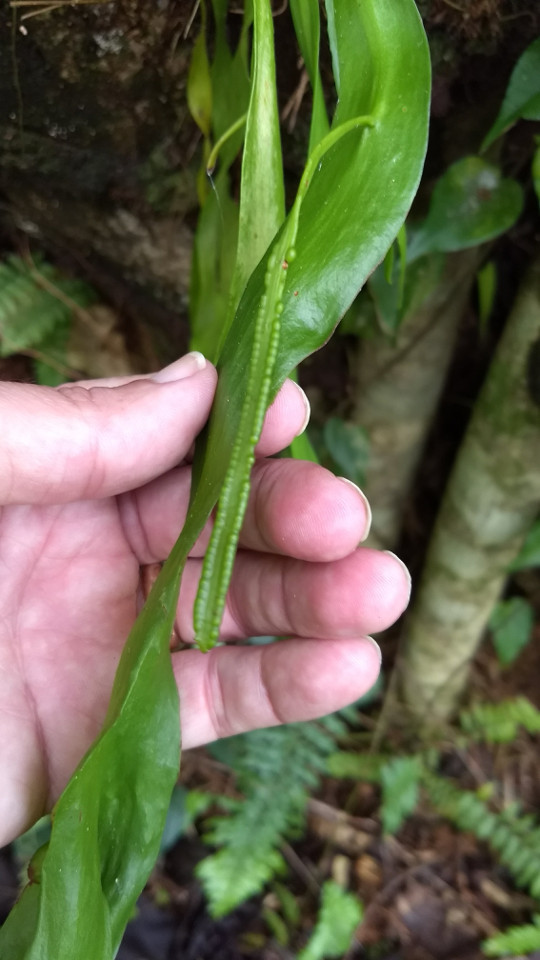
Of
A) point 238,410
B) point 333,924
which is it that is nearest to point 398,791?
point 333,924

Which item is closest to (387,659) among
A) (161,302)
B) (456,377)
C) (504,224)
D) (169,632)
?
(456,377)

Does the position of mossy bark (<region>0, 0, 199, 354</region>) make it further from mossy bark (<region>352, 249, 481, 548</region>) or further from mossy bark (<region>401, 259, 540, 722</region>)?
mossy bark (<region>401, 259, 540, 722</region>)

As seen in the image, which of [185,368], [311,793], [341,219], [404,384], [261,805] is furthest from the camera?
[311,793]

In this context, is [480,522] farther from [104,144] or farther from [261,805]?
[104,144]

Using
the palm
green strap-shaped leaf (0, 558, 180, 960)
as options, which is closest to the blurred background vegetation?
the palm

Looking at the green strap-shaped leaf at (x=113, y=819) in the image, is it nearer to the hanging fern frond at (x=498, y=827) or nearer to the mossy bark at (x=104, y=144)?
the mossy bark at (x=104, y=144)

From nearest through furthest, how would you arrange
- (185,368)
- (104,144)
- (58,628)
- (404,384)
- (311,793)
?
1. (185,368)
2. (58,628)
3. (104,144)
4. (404,384)
5. (311,793)

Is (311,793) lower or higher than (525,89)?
lower

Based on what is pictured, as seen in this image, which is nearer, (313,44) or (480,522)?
(313,44)
